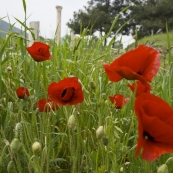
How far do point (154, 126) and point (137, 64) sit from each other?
107 mm

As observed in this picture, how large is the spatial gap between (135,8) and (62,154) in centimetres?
2205

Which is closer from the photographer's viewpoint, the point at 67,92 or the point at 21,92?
the point at 67,92

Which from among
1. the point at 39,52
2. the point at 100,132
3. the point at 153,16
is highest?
the point at 153,16

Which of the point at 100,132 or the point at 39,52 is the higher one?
the point at 39,52

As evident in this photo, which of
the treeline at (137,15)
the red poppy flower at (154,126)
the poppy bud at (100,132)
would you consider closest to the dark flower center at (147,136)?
the red poppy flower at (154,126)

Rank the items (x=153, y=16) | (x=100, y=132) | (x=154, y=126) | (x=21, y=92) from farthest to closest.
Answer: (x=153, y=16) → (x=21, y=92) → (x=100, y=132) → (x=154, y=126)

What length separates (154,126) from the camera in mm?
368

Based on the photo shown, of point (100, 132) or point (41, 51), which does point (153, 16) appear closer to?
point (41, 51)

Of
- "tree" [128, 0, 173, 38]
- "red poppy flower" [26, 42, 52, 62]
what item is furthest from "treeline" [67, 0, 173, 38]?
"red poppy flower" [26, 42, 52, 62]

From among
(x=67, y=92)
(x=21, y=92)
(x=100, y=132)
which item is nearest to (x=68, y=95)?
(x=67, y=92)

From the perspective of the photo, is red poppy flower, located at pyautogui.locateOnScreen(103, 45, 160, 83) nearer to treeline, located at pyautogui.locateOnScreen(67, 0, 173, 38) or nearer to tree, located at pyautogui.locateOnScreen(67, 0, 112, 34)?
treeline, located at pyautogui.locateOnScreen(67, 0, 173, 38)

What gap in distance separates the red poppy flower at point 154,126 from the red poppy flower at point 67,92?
0.18 m

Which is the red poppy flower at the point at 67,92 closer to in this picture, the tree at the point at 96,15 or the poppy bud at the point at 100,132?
the poppy bud at the point at 100,132

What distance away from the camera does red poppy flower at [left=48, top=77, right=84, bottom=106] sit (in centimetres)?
55
